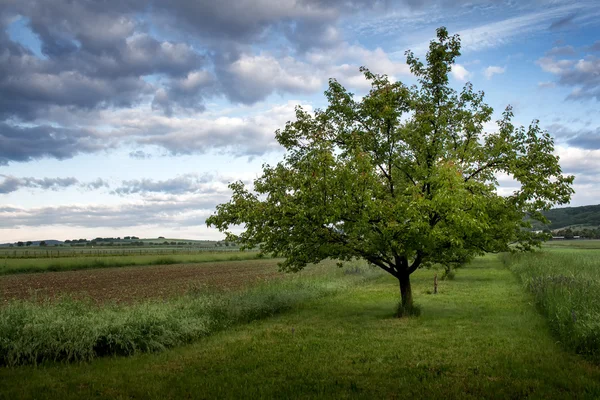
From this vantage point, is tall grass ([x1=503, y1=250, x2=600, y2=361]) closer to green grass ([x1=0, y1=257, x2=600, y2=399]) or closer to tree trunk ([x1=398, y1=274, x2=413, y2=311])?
green grass ([x1=0, y1=257, x2=600, y2=399])

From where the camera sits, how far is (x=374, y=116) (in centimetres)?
2145

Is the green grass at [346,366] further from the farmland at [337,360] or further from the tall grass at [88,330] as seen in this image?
the tall grass at [88,330]

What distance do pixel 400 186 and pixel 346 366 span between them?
11.7 m

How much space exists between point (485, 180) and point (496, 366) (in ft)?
41.3

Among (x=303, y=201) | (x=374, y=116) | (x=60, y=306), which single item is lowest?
(x=60, y=306)

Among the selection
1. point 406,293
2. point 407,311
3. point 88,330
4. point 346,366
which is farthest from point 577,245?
point 88,330

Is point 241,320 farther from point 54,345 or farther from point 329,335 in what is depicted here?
point 54,345

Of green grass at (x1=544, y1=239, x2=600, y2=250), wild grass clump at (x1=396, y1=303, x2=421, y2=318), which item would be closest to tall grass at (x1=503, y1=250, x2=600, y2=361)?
wild grass clump at (x1=396, y1=303, x2=421, y2=318)

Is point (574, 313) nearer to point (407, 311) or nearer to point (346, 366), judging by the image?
point (407, 311)

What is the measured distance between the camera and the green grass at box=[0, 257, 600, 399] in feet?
35.2

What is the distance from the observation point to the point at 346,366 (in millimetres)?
12914

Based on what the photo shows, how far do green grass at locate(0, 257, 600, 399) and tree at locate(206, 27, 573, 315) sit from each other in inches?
145

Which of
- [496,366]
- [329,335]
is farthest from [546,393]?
[329,335]

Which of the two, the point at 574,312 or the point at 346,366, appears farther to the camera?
the point at 574,312
